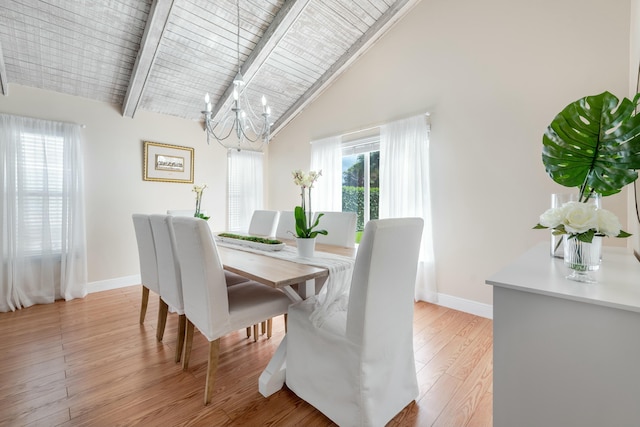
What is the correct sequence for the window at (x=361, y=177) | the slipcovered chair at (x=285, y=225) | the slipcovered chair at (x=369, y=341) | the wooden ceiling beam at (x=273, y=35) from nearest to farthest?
the slipcovered chair at (x=369, y=341) → the wooden ceiling beam at (x=273, y=35) → the slipcovered chair at (x=285, y=225) → the window at (x=361, y=177)

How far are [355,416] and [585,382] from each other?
908 millimetres

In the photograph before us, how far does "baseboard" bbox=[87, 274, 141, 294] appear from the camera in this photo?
3.41 meters

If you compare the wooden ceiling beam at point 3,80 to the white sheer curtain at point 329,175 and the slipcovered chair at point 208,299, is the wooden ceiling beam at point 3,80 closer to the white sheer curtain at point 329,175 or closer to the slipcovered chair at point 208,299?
the slipcovered chair at point 208,299

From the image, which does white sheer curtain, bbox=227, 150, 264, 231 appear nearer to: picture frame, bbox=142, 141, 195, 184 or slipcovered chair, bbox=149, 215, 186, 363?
picture frame, bbox=142, 141, 195, 184

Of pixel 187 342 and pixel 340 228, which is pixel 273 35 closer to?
pixel 340 228

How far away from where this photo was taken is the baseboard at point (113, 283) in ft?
11.2

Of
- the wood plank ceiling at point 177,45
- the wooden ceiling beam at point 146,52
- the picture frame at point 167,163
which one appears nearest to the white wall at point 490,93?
the wood plank ceiling at point 177,45

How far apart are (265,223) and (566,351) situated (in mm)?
2784

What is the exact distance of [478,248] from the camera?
8.89 ft

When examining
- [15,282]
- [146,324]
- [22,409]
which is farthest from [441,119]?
[15,282]

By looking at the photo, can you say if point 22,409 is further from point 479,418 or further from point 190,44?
point 190,44

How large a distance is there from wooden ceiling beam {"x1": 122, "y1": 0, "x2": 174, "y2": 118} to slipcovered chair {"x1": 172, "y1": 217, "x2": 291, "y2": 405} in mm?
1997

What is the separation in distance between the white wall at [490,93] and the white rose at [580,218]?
175 cm

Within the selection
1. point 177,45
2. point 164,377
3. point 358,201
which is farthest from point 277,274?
point 177,45
